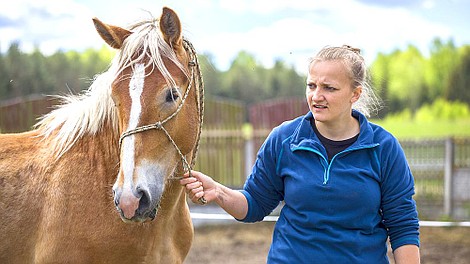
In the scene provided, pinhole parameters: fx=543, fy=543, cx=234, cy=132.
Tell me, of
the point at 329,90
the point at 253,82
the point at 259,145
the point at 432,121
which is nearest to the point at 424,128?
the point at 432,121

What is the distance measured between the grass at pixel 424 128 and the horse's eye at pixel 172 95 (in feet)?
28.7

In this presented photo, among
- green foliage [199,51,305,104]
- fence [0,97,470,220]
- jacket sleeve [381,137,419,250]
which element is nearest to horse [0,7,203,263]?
jacket sleeve [381,137,419,250]

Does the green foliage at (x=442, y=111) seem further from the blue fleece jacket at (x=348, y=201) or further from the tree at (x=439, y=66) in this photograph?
the blue fleece jacket at (x=348, y=201)

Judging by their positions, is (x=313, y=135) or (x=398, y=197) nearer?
(x=398, y=197)

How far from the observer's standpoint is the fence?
8750 millimetres

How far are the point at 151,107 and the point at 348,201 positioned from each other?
0.94 meters

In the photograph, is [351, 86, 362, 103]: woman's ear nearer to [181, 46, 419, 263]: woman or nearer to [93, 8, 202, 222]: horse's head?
[181, 46, 419, 263]: woman

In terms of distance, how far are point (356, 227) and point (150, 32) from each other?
1.30 metres

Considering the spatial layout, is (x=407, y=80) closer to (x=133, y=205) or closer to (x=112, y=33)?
(x=112, y=33)

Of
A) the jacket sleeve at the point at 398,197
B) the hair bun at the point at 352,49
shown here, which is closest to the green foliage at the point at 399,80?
the hair bun at the point at 352,49

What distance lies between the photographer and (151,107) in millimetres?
2395

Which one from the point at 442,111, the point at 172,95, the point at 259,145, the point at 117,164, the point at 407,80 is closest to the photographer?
the point at 172,95

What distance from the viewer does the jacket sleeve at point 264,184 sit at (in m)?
2.49

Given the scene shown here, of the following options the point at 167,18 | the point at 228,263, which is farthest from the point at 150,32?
the point at 228,263
